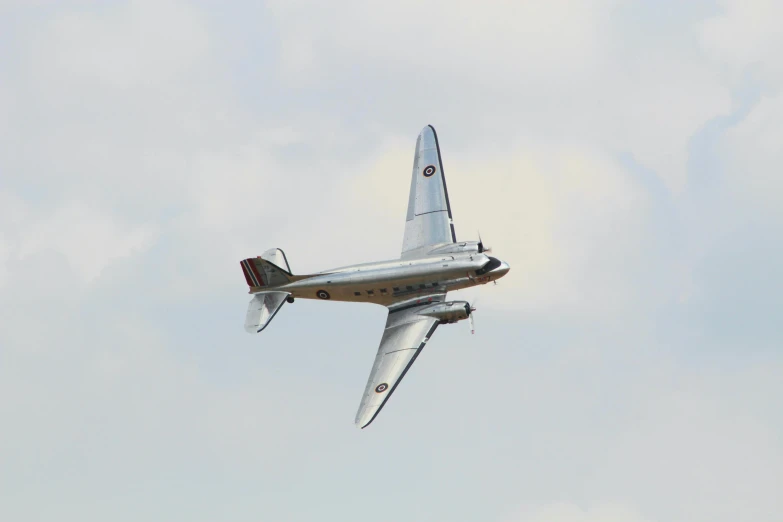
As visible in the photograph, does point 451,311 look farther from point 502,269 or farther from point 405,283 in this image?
point 502,269

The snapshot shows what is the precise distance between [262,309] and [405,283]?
9.84 m

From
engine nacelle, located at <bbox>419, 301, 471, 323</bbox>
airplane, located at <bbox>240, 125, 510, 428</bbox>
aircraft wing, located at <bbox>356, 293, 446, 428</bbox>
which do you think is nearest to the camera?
aircraft wing, located at <bbox>356, 293, 446, 428</bbox>

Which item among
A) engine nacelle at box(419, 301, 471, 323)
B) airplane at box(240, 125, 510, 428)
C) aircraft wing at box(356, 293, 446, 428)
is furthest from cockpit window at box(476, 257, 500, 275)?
aircraft wing at box(356, 293, 446, 428)

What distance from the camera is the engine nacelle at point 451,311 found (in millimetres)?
72500

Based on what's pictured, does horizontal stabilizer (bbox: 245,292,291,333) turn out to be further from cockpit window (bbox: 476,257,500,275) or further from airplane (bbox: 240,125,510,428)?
cockpit window (bbox: 476,257,500,275)

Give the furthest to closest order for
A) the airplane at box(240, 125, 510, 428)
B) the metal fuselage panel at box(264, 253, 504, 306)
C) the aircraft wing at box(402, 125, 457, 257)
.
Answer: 1. the aircraft wing at box(402, 125, 457, 257)
2. the metal fuselage panel at box(264, 253, 504, 306)
3. the airplane at box(240, 125, 510, 428)

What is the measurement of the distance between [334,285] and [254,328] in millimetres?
5831

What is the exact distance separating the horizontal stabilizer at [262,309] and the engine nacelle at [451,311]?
10.4m

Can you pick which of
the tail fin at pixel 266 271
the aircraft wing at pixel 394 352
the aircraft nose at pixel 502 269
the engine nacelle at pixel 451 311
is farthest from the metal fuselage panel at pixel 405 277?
the tail fin at pixel 266 271

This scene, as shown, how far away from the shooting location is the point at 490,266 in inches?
2928

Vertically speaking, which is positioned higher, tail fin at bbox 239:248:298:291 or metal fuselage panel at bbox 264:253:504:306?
tail fin at bbox 239:248:298:291

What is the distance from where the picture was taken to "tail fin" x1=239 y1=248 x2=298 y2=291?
3063 inches

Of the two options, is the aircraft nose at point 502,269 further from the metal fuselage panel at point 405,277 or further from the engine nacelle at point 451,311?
the engine nacelle at point 451,311

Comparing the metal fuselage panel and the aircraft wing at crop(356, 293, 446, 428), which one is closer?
the aircraft wing at crop(356, 293, 446, 428)
